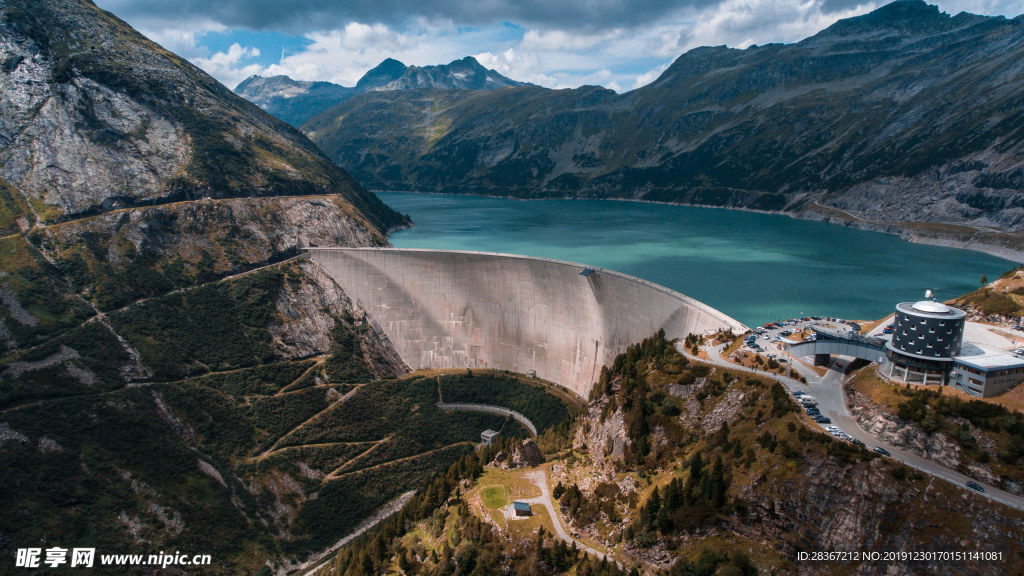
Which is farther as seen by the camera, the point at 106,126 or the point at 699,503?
the point at 106,126

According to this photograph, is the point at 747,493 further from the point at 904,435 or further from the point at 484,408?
the point at 484,408

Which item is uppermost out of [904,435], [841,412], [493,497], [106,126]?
[106,126]

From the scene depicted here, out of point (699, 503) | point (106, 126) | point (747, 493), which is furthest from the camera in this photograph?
point (106, 126)

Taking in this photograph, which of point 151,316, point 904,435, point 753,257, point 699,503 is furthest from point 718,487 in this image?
point 753,257

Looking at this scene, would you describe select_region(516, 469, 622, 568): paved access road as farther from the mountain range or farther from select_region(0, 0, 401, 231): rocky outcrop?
select_region(0, 0, 401, 231): rocky outcrop

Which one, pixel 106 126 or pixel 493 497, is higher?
pixel 106 126

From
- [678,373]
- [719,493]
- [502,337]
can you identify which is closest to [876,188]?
[502,337]

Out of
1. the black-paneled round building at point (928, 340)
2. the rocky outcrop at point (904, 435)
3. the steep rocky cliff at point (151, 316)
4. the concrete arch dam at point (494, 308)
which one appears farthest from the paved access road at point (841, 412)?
the steep rocky cliff at point (151, 316)
